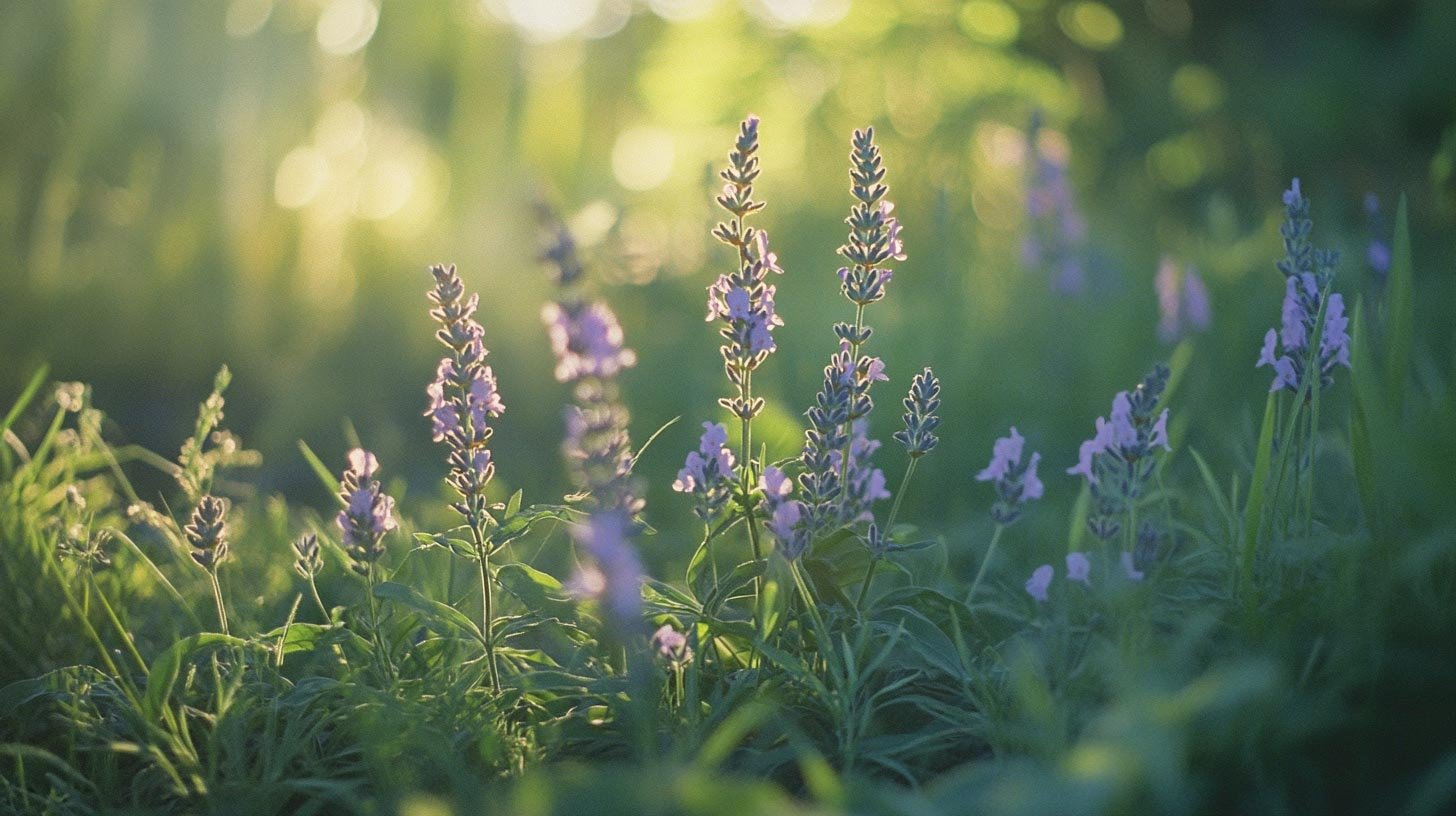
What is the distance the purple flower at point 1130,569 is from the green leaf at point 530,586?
688 millimetres

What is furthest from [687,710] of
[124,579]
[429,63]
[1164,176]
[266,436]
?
[1164,176]

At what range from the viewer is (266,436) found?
3.84 metres

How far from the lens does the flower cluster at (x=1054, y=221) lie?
3.78m

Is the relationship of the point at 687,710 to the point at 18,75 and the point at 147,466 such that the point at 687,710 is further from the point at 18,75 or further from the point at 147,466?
the point at 18,75

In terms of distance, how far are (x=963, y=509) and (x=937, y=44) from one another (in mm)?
6002

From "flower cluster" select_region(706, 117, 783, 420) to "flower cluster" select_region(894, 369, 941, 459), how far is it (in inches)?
7.8

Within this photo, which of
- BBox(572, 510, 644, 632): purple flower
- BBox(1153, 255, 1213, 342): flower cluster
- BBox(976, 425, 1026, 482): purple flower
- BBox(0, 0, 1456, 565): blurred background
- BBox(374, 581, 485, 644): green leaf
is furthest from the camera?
BBox(0, 0, 1456, 565): blurred background

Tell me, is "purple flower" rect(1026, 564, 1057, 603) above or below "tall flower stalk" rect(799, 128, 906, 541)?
below

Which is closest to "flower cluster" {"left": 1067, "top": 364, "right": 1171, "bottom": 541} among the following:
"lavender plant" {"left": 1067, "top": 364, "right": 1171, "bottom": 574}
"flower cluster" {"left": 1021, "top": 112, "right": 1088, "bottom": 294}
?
"lavender plant" {"left": 1067, "top": 364, "right": 1171, "bottom": 574}

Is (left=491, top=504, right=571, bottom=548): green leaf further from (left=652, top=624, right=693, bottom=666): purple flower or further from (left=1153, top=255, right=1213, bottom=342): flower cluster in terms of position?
(left=1153, top=255, right=1213, bottom=342): flower cluster

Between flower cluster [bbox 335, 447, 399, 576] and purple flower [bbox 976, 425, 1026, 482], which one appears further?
purple flower [bbox 976, 425, 1026, 482]

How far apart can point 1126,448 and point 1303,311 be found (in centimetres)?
31

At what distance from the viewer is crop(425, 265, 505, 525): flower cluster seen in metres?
1.36

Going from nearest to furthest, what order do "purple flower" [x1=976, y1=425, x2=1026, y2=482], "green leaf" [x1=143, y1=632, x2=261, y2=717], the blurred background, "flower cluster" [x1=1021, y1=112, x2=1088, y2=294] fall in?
"green leaf" [x1=143, y1=632, x2=261, y2=717] → "purple flower" [x1=976, y1=425, x2=1026, y2=482] → the blurred background → "flower cluster" [x1=1021, y1=112, x2=1088, y2=294]
